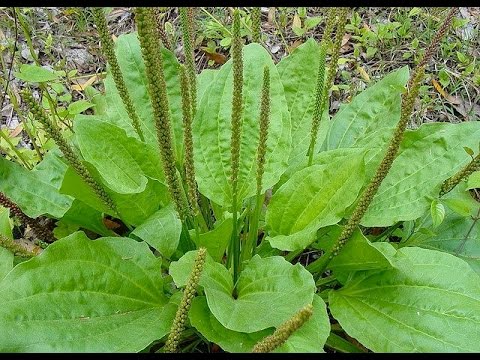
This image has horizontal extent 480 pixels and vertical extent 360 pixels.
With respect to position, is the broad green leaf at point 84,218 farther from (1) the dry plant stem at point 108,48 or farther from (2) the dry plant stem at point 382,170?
(2) the dry plant stem at point 382,170

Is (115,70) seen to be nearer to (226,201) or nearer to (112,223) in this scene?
(226,201)

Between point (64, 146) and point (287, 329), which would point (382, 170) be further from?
point (64, 146)

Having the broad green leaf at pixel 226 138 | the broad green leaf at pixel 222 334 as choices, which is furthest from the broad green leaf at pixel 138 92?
the broad green leaf at pixel 222 334

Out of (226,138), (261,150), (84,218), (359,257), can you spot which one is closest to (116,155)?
(84,218)

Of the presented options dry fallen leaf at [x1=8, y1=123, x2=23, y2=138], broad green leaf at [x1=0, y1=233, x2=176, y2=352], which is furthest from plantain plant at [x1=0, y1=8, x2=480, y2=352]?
dry fallen leaf at [x1=8, y1=123, x2=23, y2=138]

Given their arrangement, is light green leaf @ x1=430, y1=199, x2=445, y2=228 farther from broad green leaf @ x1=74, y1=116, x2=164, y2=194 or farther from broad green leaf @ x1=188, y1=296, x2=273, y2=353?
broad green leaf @ x1=74, y1=116, x2=164, y2=194
